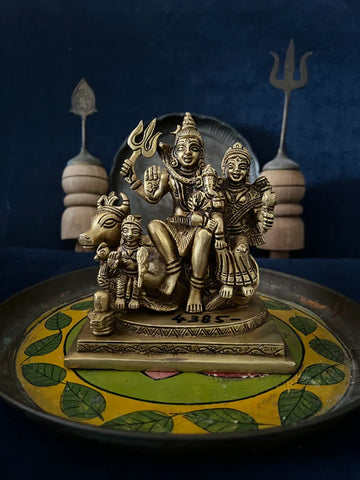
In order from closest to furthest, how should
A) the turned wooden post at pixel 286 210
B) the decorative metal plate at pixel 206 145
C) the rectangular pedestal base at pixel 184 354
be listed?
the rectangular pedestal base at pixel 184 354, the turned wooden post at pixel 286 210, the decorative metal plate at pixel 206 145

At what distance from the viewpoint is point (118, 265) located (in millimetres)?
988

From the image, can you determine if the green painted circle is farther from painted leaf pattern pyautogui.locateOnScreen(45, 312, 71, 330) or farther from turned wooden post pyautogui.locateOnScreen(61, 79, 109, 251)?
turned wooden post pyautogui.locateOnScreen(61, 79, 109, 251)

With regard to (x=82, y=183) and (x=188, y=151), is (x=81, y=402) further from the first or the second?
(x=82, y=183)

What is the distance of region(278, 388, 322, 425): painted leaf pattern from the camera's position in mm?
722

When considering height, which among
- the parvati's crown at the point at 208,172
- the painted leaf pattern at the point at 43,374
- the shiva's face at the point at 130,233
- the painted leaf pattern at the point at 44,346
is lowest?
the painted leaf pattern at the point at 43,374

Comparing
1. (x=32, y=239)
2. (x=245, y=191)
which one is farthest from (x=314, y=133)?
(x=32, y=239)

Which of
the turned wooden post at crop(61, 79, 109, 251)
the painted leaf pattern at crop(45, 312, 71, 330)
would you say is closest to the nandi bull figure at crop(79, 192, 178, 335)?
the painted leaf pattern at crop(45, 312, 71, 330)

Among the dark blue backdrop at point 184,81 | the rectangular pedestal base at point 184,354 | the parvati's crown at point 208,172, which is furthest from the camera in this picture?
the dark blue backdrop at point 184,81

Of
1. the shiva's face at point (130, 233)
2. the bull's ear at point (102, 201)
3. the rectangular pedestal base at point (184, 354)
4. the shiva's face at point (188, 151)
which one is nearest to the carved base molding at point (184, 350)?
the rectangular pedestal base at point (184, 354)

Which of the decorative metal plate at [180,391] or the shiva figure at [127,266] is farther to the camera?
the shiva figure at [127,266]

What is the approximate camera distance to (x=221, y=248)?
40.8 inches

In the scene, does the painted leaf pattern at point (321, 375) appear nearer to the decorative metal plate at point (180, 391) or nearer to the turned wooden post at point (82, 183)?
the decorative metal plate at point (180, 391)

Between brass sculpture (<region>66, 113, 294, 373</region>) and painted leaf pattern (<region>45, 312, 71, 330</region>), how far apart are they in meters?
0.20

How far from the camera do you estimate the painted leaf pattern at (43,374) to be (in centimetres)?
83
